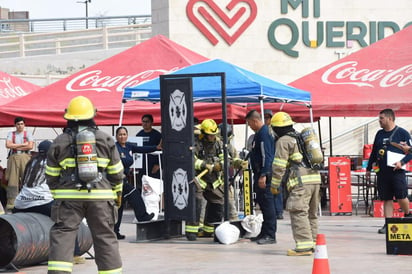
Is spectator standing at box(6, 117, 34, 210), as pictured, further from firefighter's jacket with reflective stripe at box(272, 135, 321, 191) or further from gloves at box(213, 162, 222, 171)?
firefighter's jacket with reflective stripe at box(272, 135, 321, 191)

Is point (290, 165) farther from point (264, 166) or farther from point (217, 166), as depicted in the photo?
point (217, 166)

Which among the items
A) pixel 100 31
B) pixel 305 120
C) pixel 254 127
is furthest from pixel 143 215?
pixel 100 31

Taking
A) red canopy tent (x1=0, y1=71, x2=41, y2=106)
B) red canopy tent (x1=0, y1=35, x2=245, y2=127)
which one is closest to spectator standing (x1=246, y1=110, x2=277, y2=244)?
red canopy tent (x1=0, y1=35, x2=245, y2=127)

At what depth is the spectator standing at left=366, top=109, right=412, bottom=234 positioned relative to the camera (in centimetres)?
1431

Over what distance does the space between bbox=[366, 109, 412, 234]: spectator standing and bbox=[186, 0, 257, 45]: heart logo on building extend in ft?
42.4

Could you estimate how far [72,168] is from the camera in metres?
9.44

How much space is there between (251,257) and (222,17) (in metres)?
15.3

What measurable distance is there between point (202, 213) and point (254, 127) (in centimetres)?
169

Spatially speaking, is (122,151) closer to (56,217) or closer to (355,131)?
(56,217)

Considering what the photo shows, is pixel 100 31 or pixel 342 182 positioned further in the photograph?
pixel 100 31

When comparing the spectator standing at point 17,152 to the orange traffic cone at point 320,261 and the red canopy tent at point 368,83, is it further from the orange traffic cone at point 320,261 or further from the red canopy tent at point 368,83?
the orange traffic cone at point 320,261

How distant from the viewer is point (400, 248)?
39.8 ft

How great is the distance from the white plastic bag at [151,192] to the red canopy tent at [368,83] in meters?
3.98

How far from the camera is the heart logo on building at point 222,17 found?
27031 mm
